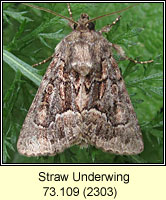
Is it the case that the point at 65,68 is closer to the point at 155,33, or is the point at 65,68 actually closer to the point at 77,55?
the point at 77,55

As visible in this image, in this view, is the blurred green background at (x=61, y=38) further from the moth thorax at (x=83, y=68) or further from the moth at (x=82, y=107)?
the moth thorax at (x=83, y=68)

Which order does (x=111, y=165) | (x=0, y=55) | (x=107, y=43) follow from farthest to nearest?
1. (x=111, y=165)
2. (x=0, y=55)
3. (x=107, y=43)

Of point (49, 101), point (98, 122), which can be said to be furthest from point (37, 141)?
point (98, 122)

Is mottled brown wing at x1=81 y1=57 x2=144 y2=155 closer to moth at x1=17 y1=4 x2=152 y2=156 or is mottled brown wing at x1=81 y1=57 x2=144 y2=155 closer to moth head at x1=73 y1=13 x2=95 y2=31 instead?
moth at x1=17 y1=4 x2=152 y2=156

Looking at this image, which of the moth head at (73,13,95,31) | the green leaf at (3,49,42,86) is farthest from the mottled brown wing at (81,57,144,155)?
the green leaf at (3,49,42,86)

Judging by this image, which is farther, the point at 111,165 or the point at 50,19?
the point at 111,165

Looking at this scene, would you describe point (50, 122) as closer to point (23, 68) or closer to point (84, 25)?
point (23, 68)
